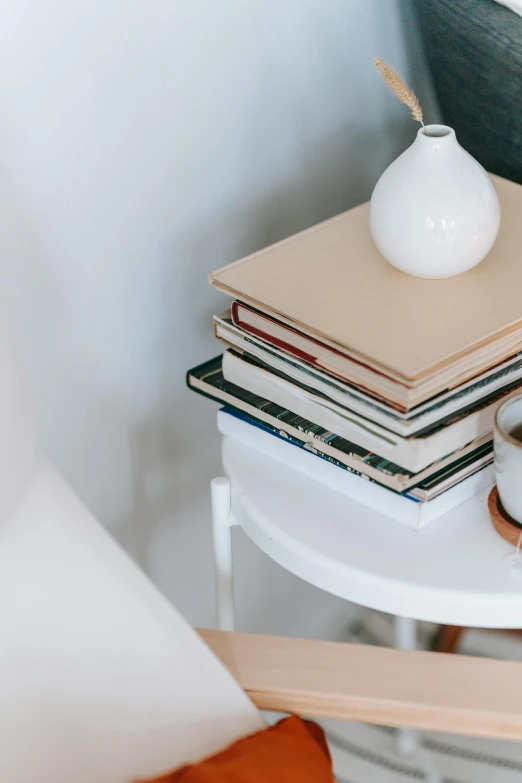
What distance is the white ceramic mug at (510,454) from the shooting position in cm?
67

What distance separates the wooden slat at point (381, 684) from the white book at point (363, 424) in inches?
6.2

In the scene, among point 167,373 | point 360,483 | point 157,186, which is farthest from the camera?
point 167,373

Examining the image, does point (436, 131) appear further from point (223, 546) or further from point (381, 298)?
point (223, 546)

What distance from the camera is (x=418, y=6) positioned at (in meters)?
0.92

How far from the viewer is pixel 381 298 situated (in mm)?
768

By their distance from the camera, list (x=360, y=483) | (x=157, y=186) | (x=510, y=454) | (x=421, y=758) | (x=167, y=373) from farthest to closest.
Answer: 1. (x=421, y=758)
2. (x=167, y=373)
3. (x=157, y=186)
4. (x=360, y=483)
5. (x=510, y=454)

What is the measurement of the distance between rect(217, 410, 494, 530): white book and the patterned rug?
630mm

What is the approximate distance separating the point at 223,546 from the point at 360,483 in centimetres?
17

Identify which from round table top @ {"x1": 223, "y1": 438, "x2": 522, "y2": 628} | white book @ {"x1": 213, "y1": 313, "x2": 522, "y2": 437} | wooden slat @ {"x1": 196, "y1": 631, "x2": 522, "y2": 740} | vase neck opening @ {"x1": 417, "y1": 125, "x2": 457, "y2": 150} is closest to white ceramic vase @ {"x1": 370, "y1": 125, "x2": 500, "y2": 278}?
vase neck opening @ {"x1": 417, "y1": 125, "x2": 457, "y2": 150}

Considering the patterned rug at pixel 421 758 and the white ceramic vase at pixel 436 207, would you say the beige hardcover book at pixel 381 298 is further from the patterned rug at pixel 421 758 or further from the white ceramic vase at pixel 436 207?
the patterned rug at pixel 421 758

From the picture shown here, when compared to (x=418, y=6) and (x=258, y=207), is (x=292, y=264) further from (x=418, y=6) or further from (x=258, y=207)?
(x=418, y=6)

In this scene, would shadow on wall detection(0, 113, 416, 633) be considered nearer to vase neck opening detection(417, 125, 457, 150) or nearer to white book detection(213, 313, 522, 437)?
white book detection(213, 313, 522, 437)

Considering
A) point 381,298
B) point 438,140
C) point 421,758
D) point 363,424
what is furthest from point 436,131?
point 421,758

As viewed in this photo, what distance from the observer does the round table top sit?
27.6 inches
